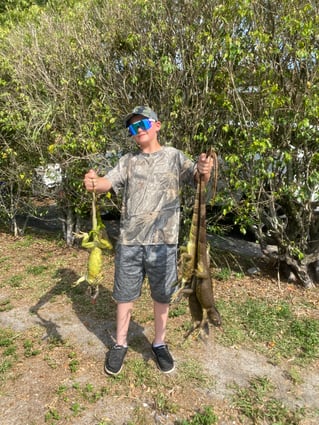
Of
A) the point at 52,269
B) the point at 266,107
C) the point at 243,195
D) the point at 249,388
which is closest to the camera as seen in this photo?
the point at 249,388

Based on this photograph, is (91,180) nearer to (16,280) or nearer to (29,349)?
(29,349)

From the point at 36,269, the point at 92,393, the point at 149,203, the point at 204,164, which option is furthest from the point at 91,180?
the point at 36,269

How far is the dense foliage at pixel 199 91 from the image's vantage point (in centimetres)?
402

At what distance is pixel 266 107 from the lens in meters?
4.12

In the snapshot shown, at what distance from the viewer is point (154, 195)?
9.70 ft

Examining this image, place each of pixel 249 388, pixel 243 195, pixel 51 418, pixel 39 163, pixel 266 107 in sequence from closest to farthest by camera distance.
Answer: pixel 51 418, pixel 249 388, pixel 266 107, pixel 243 195, pixel 39 163

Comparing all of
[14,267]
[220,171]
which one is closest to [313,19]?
[220,171]

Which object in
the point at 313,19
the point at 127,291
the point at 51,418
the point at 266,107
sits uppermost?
the point at 313,19

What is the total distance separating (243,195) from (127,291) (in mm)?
2300

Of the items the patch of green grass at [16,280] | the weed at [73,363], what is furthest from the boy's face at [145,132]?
the patch of green grass at [16,280]

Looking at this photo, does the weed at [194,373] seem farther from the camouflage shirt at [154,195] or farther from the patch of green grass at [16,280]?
the patch of green grass at [16,280]

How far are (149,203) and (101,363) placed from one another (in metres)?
1.55

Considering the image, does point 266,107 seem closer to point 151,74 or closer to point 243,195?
point 243,195

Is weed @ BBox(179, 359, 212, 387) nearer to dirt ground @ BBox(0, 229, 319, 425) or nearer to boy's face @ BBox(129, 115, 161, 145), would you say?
dirt ground @ BBox(0, 229, 319, 425)
